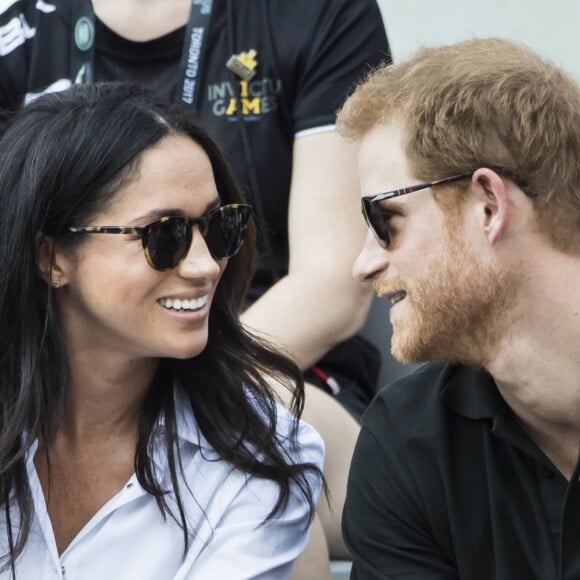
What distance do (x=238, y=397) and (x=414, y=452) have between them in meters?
0.47

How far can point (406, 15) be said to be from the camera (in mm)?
4164

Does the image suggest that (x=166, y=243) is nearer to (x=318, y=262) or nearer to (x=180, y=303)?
(x=180, y=303)

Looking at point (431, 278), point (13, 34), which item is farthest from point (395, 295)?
point (13, 34)

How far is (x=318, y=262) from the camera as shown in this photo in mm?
3229

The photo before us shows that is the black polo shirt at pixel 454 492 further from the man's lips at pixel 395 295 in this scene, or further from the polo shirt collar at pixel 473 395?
the man's lips at pixel 395 295

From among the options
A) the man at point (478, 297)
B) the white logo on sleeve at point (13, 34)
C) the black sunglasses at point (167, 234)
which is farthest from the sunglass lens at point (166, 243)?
the white logo on sleeve at point (13, 34)

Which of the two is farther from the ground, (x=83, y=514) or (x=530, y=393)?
(x=530, y=393)

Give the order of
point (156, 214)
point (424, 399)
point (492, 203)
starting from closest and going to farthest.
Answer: point (492, 203), point (424, 399), point (156, 214)

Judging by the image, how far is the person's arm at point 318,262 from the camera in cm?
315

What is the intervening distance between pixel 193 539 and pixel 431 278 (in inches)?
29.5

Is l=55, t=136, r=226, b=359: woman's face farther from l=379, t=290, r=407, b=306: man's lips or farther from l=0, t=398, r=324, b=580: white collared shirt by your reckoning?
l=379, t=290, r=407, b=306: man's lips

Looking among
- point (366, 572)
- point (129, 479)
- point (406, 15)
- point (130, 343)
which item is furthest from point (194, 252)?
point (406, 15)

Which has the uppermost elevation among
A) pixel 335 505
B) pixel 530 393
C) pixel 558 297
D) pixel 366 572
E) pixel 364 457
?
pixel 558 297

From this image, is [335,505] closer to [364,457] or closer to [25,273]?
[364,457]
